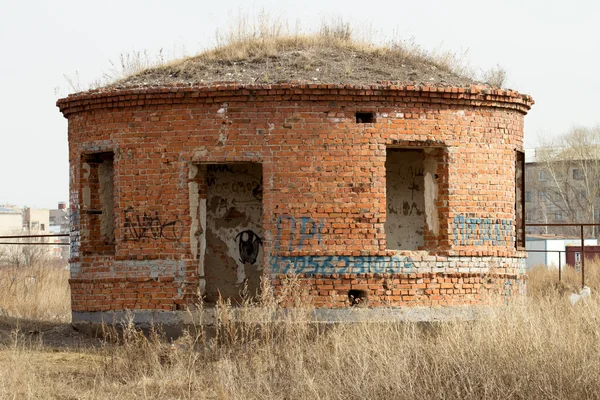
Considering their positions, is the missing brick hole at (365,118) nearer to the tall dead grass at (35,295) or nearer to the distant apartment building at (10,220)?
the tall dead grass at (35,295)

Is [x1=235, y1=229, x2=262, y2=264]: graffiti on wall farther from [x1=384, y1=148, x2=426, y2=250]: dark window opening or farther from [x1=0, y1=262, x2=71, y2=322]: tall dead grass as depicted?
[x1=0, y1=262, x2=71, y2=322]: tall dead grass

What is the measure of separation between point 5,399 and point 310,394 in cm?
285

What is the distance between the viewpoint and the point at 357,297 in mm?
12883

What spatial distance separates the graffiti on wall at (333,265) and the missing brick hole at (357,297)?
28 cm

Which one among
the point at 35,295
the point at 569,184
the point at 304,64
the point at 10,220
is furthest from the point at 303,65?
the point at 10,220

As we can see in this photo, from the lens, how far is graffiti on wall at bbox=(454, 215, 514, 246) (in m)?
13.3

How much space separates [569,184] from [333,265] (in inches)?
1875

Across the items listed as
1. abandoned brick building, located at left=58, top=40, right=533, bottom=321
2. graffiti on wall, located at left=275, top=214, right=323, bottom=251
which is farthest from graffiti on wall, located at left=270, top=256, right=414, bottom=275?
graffiti on wall, located at left=275, top=214, right=323, bottom=251

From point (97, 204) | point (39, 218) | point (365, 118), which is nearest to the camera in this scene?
point (365, 118)

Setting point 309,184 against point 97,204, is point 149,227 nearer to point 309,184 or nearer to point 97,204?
point 97,204

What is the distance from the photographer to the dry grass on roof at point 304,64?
1344cm

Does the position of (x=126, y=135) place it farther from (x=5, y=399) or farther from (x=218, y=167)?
Answer: (x=5, y=399)

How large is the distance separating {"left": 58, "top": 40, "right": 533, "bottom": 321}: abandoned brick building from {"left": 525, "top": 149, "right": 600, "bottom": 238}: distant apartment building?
142 ft

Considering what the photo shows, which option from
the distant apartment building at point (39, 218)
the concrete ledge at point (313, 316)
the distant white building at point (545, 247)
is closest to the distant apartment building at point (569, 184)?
the distant white building at point (545, 247)
